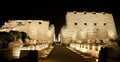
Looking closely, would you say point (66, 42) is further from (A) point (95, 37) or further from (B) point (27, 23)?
(B) point (27, 23)

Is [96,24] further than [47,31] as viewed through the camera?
No

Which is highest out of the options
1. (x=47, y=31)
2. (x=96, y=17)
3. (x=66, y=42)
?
(x=96, y=17)

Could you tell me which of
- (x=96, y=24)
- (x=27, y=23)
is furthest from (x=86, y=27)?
(x=27, y=23)

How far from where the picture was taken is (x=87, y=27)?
36.8 meters

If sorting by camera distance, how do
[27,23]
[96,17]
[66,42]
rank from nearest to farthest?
[66,42], [96,17], [27,23]

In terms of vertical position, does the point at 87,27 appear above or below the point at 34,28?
below

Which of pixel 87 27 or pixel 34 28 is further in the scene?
pixel 34 28

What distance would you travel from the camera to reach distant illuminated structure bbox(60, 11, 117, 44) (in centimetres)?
3612

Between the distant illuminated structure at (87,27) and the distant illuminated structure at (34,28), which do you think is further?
the distant illuminated structure at (34,28)

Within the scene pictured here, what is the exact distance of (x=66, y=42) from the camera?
35.7 metres

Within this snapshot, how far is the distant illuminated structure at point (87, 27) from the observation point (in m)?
36.1

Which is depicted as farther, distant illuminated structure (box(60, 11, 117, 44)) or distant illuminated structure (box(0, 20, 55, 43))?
distant illuminated structure (box(0, 20, 55, 43))

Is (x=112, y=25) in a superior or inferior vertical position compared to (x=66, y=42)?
superior

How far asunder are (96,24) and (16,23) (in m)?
19.0
